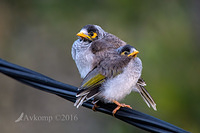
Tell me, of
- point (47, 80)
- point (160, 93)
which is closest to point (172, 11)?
point (160, 93)

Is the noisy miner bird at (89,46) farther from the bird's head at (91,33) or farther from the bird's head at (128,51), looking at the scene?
the bird's head at (128,51)

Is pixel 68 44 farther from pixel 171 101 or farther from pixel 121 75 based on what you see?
pixel 121 75

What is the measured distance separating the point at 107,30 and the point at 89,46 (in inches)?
179

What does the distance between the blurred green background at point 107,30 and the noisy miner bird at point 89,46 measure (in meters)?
3.01

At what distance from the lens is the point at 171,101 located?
25.9 feet

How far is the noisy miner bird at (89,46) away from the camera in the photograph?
443cm

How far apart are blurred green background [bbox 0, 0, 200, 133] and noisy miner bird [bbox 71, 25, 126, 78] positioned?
301 cm

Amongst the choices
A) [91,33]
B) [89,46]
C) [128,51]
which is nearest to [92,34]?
[91,33]

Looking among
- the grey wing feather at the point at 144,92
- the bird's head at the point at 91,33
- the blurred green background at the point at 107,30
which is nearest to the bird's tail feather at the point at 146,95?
the grey wing feather at the point at 144,92

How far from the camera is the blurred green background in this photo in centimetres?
800

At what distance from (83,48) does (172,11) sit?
5.97m

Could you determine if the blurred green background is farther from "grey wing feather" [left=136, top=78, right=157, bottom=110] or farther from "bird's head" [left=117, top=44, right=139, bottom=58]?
"bird's head" [left=117, top=44, right=139, bottom=58]

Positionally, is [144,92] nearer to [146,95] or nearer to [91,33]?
[146,95]

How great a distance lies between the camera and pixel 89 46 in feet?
15.1
